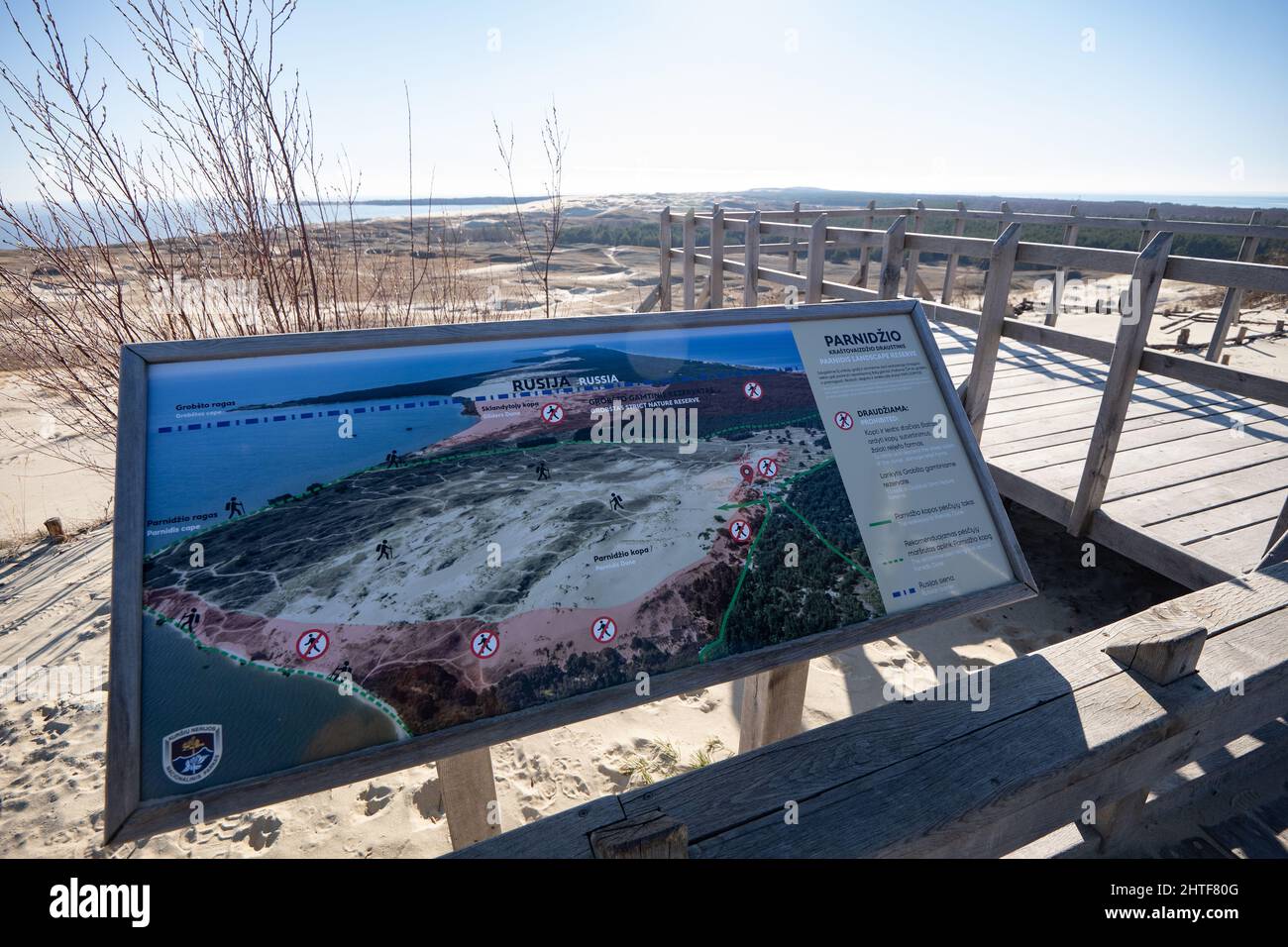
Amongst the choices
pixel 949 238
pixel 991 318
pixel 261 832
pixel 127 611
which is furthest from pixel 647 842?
pixel 949 238

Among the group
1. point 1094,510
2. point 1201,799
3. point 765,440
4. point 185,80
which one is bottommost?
point 1201,799

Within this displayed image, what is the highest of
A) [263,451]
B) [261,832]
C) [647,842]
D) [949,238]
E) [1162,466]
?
[949,238]

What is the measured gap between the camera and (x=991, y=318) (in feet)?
12.3

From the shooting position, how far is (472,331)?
1739mm

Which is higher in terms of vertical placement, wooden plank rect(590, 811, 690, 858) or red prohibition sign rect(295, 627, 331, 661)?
red prohibition sign rect(295, 627, 331, 661)

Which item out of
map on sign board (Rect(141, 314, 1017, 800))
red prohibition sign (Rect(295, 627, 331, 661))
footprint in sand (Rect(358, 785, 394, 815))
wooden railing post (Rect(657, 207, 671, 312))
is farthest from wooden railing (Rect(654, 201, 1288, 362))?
footprint in sand (Rect(358, 785, 394, 815))

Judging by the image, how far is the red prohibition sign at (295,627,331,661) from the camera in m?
1.34

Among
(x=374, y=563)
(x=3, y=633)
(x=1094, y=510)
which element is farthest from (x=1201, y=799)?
(x=3, y=633)

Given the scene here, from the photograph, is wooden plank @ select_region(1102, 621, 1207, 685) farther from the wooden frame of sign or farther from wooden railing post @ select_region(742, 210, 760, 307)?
wooden railing post @ select_region(742, 210, 760, 307)

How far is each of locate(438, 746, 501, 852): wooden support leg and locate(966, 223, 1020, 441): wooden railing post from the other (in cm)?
315

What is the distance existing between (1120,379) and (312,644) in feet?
12.2

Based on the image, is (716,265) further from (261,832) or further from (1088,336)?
(261,832)
